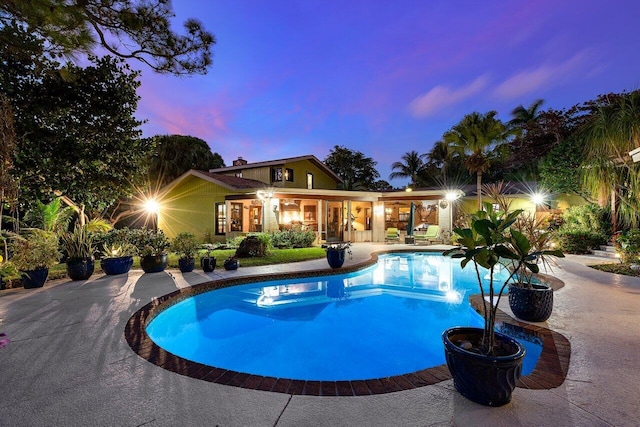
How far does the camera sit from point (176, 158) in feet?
89.9

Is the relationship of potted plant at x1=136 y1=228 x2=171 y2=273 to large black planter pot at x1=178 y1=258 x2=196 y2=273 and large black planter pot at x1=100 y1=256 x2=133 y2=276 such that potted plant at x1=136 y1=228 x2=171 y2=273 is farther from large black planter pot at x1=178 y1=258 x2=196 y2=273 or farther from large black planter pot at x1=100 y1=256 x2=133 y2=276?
large black planter pot at x1=178 y1=258 x2=196 y2=273

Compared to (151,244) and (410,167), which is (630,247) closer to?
(151,244)

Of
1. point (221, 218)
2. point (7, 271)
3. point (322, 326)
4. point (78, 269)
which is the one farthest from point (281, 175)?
point (322, 326)

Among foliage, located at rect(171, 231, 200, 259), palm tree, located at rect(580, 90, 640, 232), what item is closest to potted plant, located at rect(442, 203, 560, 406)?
foliage, located at rect(171, 231, 200, 259)

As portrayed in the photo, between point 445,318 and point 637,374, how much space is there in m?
3.23

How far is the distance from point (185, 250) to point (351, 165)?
81.7 ft

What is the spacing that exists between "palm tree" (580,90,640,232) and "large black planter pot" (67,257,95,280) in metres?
14.4

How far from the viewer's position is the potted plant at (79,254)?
7.41 meters

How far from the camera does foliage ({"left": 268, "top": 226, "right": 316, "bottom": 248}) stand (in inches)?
579

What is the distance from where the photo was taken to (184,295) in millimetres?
6473

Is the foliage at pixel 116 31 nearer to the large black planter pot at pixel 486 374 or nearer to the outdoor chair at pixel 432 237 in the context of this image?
the large black planter pot at pixel 486 374

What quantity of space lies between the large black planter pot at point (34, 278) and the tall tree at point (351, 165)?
26551 millimetres

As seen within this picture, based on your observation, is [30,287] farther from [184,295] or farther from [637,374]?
[637,374]

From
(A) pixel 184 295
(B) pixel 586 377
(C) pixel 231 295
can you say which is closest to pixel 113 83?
(A) pixel 184 295
